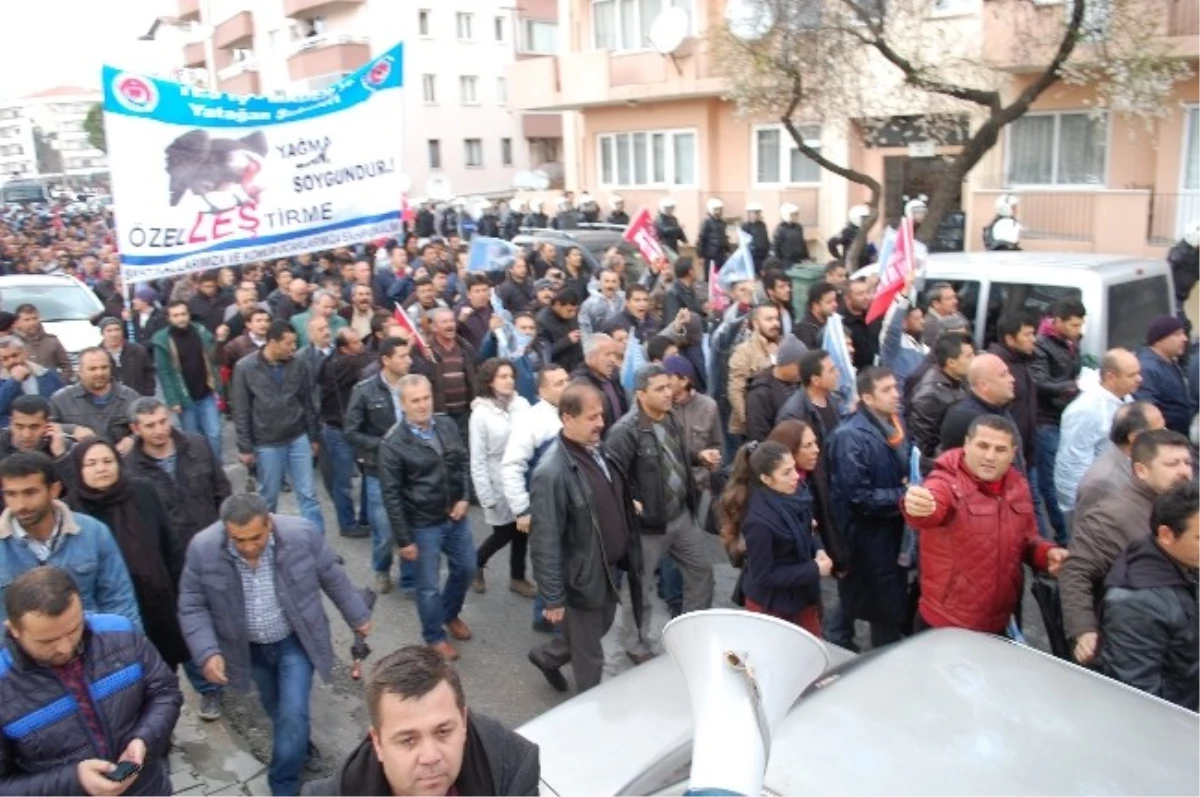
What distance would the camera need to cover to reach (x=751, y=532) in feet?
15.0

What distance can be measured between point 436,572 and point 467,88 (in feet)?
123

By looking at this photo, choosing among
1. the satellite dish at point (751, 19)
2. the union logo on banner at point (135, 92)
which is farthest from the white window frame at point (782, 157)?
the union logo on banner at point (135, 92)

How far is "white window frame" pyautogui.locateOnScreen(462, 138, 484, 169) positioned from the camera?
40.3 metres

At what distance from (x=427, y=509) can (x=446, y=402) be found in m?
2.06

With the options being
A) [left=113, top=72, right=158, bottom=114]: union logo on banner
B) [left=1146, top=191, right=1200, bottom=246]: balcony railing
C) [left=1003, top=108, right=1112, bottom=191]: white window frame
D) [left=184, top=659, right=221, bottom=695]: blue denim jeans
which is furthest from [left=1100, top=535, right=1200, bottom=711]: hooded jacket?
[left=1003, top=108, right=1112, bottom=191]: white window frame

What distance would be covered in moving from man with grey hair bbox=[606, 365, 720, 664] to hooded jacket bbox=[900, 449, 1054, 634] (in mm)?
1389

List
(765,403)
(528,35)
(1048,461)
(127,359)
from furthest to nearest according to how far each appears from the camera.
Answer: (528,35) < (127,359) < (1048,461) < (765,403)

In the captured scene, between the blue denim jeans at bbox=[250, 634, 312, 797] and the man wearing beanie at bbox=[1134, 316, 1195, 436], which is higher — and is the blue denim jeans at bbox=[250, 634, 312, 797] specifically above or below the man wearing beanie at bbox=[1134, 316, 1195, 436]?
below

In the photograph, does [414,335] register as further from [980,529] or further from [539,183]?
[539,183]

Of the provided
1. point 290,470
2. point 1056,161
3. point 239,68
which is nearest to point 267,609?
point 290,470

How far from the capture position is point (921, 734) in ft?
8.68

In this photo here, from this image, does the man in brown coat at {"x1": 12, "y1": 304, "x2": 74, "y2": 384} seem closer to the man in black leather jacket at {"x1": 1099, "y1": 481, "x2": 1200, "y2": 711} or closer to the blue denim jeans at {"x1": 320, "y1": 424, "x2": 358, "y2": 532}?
the blue denim jeans at {"x1": 320, "y1": 424, "x2": 358, "y2": 532}

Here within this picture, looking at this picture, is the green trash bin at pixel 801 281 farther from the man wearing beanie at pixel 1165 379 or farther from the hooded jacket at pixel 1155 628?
the hooded jacket at pixel 1155 628

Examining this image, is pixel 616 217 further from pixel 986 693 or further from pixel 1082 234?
pixel 986 693
